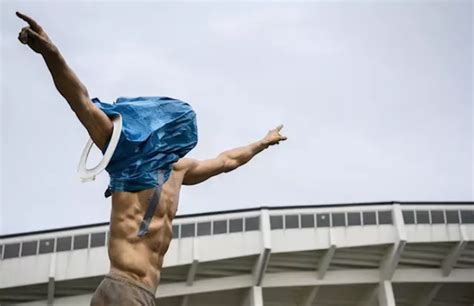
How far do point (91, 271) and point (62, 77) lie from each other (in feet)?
80.2

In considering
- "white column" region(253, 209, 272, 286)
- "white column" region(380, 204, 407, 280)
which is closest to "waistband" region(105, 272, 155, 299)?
"white column" region(253, 209, 272, 286)

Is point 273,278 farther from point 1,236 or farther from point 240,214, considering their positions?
point 1,236

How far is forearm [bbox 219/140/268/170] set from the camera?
231 inches

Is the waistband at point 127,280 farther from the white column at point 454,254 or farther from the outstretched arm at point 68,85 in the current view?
the white column at point 454,254

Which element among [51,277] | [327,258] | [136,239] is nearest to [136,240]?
[136,239]

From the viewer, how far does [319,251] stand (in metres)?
29.8

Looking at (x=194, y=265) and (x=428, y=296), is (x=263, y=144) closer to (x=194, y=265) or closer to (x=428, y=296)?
(x=194, y=265)

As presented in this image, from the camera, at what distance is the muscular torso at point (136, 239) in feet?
15.3

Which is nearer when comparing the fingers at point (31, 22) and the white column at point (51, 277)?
the fingers at point (31, 22)

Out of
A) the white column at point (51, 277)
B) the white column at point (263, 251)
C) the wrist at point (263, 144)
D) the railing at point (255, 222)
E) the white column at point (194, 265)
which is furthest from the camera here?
the railing at point (255, 222)

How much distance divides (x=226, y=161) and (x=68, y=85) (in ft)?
5.60

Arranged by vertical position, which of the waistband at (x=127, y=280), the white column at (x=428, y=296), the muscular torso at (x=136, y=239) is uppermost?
the muscular torso at (x=136, y=239)

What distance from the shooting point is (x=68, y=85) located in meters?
4.42

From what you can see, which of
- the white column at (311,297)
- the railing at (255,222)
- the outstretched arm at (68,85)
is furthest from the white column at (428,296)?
the outstretched arm at (68,85)
